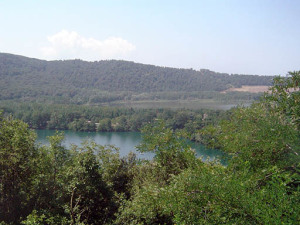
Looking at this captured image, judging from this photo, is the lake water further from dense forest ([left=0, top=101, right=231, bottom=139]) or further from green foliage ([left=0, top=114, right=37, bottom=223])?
green foliage ([left=0, top=114, right=37, bottom=223])

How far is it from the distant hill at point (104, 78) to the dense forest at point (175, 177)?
61.5 m

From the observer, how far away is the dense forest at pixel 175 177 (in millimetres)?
3039

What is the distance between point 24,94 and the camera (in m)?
58.3

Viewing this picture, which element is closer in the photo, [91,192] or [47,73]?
[91,192]

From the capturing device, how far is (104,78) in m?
88.1

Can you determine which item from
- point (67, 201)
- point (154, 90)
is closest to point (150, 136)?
point (67, 201)

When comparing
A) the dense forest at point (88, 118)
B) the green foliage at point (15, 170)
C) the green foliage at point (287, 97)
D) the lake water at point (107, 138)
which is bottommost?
the lake water at point (107, 138)

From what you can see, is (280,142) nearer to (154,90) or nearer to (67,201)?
(67,201)

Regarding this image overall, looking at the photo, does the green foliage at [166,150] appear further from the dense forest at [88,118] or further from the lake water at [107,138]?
the dense forest at [88,118]

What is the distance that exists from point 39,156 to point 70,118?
34.2m

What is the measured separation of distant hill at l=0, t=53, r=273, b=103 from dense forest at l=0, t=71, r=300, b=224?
61535mm

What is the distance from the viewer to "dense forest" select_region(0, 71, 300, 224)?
3039mm

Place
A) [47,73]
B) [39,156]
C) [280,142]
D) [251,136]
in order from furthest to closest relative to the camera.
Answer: [47,73]
[39,156]
[251,136]
[280,142]

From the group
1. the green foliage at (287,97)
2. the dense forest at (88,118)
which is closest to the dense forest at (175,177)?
the green foliage at (287,97)
